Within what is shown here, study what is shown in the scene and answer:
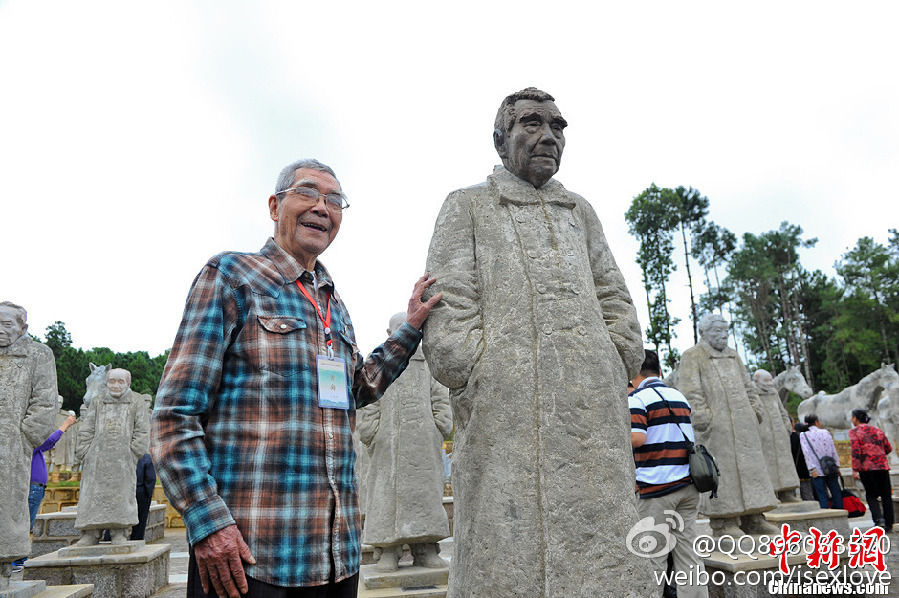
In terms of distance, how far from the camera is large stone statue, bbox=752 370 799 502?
28.6 feet

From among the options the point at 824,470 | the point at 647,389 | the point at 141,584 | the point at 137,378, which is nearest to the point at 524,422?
the point at 647,389

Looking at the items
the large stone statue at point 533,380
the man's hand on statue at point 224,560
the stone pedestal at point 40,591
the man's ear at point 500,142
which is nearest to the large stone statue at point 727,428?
the large stone statue at point 533,380

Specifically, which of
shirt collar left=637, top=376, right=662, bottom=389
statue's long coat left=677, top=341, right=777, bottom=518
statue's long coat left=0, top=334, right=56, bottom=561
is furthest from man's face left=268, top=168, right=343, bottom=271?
statue's long coat left=677, top=341, right=777, bottom=518

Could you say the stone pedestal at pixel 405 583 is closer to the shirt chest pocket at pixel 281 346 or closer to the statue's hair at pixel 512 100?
the shirt chest pocket at pixel 281 346

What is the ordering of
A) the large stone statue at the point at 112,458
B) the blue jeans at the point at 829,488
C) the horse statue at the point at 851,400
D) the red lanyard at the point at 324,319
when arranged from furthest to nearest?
the horse statue at the point at 851,400 < the blue jeans at the point at 829,488 < the large stone statue at the point at 112,458 < the red lanyard at the point at 324,319

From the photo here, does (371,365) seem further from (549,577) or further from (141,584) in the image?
(141,584)

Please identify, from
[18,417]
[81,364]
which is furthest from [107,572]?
[81,364]

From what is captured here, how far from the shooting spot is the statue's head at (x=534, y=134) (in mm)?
2791

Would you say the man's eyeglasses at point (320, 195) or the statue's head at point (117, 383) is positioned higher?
the man's eyeglasses at point (320, 195)

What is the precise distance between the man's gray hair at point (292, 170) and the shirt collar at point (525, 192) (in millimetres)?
810

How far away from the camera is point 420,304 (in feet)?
8.42

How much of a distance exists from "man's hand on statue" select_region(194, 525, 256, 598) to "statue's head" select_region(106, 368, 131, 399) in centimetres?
745

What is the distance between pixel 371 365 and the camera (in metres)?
2.59

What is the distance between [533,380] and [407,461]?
3817 mm
